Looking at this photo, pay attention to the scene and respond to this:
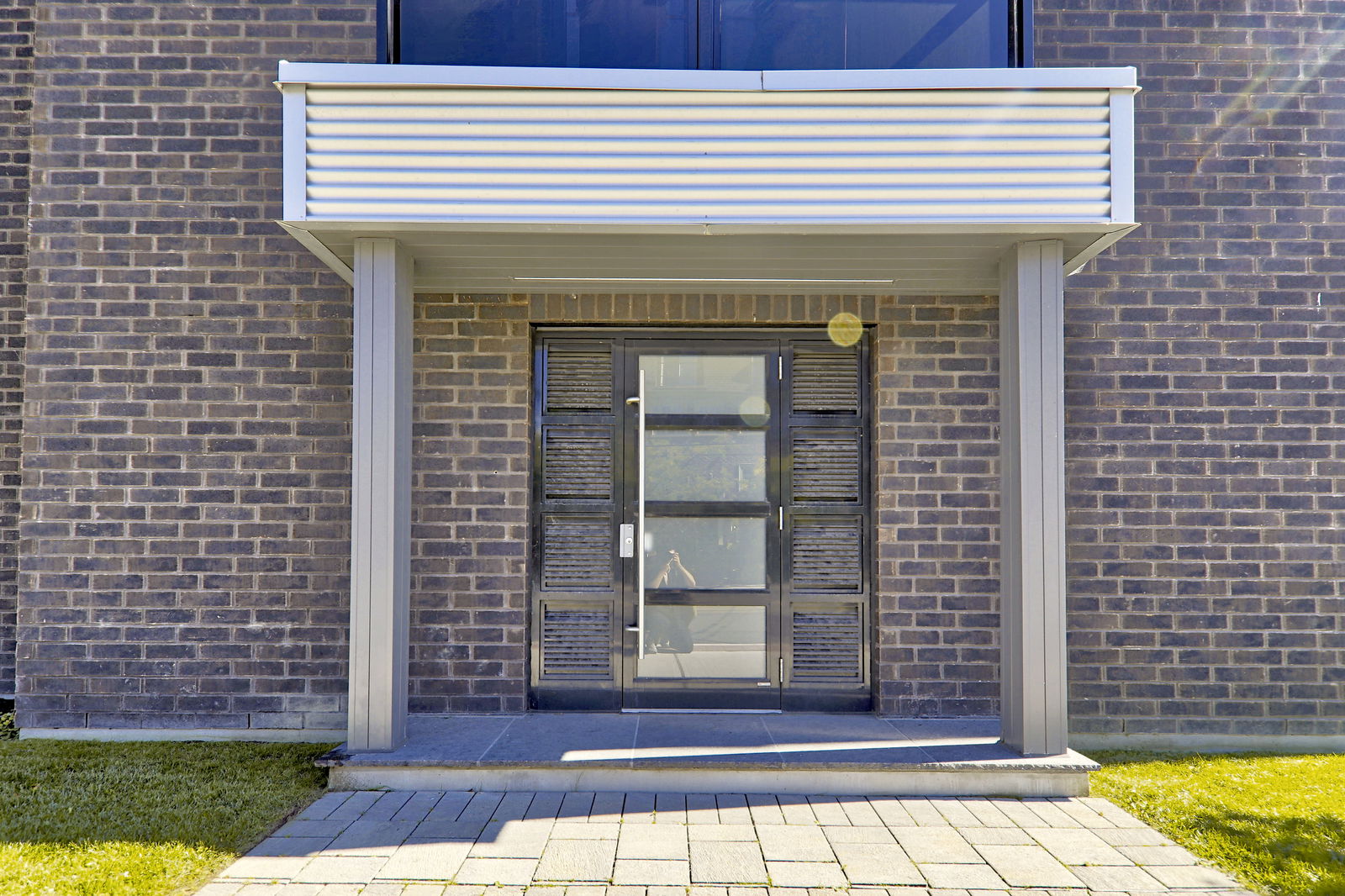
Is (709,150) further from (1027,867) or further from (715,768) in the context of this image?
(1027,867)

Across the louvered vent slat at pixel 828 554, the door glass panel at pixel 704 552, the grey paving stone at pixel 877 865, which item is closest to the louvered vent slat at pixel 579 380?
the door glass panel at pixel 704 552

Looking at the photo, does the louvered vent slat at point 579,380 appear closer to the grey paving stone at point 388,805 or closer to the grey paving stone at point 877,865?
the grey paving stone at point 388,805

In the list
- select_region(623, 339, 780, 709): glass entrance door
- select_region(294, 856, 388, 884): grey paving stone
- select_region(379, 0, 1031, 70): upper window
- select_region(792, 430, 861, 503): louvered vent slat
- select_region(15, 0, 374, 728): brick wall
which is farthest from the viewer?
select_region(792, 430, 861, 503): louvered vent slat

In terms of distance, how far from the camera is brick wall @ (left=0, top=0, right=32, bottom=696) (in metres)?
5.54

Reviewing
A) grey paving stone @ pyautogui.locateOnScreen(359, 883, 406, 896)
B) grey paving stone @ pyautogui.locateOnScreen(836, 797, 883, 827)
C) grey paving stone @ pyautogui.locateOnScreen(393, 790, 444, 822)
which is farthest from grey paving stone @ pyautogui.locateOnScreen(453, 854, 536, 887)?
grey paving stone @ pyautogui.locateOnScreen(836, 797, 883, 827)

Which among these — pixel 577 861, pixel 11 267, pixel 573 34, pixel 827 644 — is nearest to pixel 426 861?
pixel 577 861

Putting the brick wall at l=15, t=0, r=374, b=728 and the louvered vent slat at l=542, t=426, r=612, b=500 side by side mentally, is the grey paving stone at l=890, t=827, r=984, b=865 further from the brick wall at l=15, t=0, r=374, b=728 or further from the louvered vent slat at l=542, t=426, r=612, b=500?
the brick wall at l=15, t=0, r=374, b=728

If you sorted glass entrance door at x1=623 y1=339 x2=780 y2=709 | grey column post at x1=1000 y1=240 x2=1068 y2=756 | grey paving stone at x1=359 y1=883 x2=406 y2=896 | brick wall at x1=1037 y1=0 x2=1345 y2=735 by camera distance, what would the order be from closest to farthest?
grey paving stone at x1=359 y1=883 x2=406 y2=896 < grey column post at x1=1000 y1=240 x2=1068 y2=756 < brick wall at x1=1037 y1=0 x2=1345 y2=735 < glass entrance door at x1=623 y1=339 x2=780 y2=709

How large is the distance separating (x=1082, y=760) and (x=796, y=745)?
1379mm

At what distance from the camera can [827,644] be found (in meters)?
5.48

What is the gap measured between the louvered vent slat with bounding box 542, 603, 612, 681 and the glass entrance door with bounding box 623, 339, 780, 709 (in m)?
0.14

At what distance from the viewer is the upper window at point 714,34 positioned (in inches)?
176

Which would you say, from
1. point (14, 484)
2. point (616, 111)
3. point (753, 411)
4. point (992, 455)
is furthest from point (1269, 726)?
point (14, 484)

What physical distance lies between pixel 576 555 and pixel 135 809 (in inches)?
101
